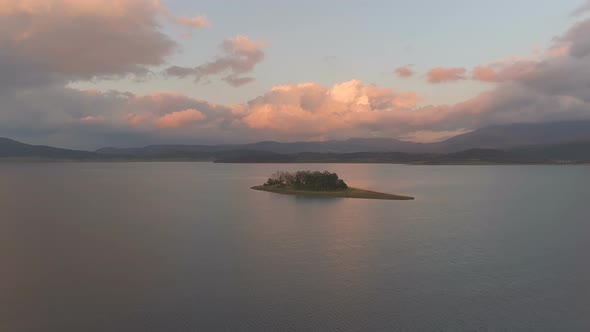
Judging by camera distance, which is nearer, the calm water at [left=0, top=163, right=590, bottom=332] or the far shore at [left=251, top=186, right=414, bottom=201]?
the calm water at [left=0, top=163, right=590, bottom=332]

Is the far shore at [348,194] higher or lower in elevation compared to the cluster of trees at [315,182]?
lower

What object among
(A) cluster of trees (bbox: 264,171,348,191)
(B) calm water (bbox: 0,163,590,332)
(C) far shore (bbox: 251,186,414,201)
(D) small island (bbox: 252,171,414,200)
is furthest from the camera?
(A) cluster of trees (bbox: 264,171,348,191)

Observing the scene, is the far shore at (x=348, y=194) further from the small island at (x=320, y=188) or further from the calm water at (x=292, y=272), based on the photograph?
the calm water at (x=292, y=272)

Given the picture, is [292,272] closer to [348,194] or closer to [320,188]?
[348,194]

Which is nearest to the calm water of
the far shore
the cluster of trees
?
the far shore

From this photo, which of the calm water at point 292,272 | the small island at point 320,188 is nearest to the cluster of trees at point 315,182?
the small island at point 320,188

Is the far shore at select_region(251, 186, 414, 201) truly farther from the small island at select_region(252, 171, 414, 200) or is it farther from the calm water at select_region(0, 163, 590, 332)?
the calm water at select_region(0, 163, 590, 332)

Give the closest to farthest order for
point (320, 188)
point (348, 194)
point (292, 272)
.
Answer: point (292, 272) < point (348, 194) < point (320, 188)

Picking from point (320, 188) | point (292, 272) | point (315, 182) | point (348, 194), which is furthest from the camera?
point (315, 182)

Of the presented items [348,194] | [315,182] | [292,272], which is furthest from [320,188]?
[292,272]
